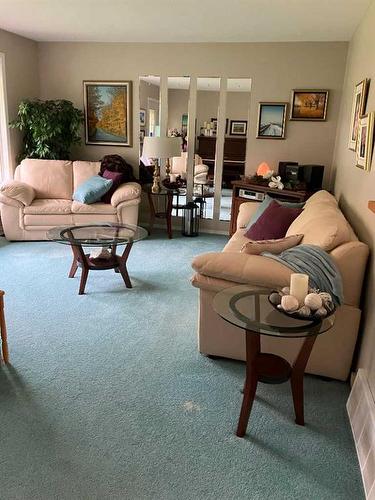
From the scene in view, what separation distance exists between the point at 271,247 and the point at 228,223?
10.2 ft

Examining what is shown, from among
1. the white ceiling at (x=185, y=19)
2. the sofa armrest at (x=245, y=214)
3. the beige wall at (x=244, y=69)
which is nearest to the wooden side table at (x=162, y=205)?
the beige wall at (x=244, y=69)

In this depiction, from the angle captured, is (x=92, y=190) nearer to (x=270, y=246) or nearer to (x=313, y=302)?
(x=270, y=246)

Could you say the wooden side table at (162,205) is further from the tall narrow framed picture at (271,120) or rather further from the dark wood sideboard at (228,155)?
the tall narrow framed picture at (271,120)

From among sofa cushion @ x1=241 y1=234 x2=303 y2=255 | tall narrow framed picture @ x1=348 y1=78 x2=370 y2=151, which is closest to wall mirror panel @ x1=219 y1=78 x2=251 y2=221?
tall narrow framed picture @ x1=348 y1=78 x2=370 y2=151

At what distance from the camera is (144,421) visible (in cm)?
195

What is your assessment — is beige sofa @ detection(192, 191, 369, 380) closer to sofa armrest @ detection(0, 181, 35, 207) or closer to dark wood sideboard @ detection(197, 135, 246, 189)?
dark wood sideboard @ detection(197, 135, 246, 189)

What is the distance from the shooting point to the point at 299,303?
177 cm

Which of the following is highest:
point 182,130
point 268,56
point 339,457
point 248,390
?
point 268,56

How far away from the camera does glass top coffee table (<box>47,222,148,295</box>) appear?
337cm

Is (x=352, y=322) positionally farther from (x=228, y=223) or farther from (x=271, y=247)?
(x=228, y=223)

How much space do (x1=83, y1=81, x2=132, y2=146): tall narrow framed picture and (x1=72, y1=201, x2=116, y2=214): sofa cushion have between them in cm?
115

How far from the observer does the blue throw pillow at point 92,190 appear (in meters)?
4.89

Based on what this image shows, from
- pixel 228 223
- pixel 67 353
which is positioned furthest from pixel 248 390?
pixel 228 223

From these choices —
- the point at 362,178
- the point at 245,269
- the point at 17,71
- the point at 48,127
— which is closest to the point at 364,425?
the point at 245,269
